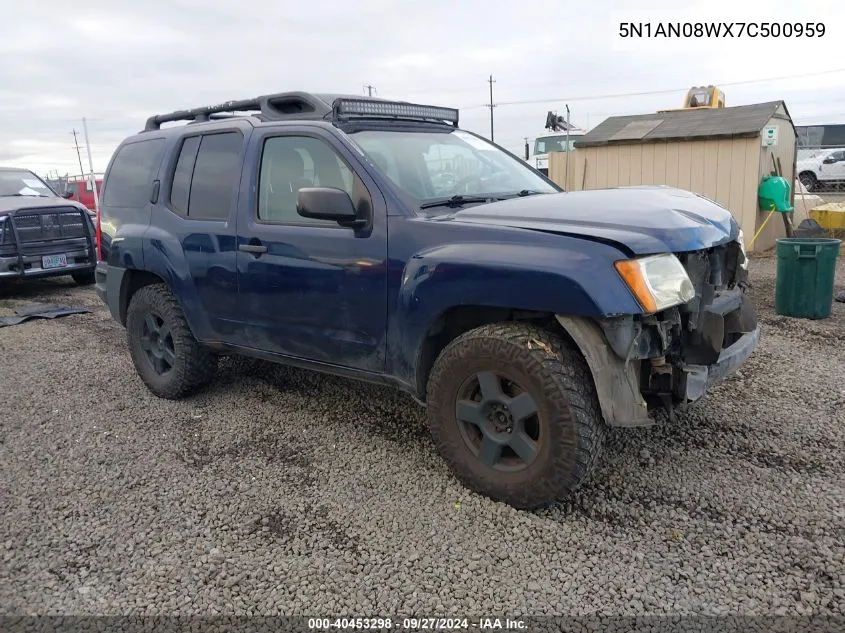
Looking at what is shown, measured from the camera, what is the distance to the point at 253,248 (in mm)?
3873

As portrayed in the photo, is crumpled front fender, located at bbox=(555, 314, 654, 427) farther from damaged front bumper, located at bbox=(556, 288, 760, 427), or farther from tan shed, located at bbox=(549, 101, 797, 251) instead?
tan shed, located at bbox=(549, 101, 797, 251)

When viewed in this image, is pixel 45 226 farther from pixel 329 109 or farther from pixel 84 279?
pixel 329 109

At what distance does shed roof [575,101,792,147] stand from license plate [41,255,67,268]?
8.69 meters

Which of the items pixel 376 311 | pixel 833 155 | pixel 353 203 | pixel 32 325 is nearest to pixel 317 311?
pixel 376 311

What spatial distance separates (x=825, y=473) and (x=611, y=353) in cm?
149

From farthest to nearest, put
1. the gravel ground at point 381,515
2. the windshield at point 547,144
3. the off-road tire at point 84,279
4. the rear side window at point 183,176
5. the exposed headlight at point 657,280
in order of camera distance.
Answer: the windshield at point 547,144
the off-road tire at point 84,279
the rear side window at point 183,176
the exposed headlight at point 657,280
the gravel ground at point 381,515

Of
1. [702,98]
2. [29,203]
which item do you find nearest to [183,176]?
[29,203]

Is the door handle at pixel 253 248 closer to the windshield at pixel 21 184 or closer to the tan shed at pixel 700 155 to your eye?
the windshield at pixel 21 184

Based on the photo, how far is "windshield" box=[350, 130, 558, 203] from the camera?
3596 mm

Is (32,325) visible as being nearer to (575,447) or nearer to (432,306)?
(432,306)

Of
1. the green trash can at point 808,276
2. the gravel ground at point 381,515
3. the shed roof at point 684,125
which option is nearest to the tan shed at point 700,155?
the shed roof at point 684,125

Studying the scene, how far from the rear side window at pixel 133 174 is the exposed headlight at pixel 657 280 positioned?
3449 mm

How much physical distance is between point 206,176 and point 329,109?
3.35 feet

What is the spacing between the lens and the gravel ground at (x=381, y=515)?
2586 millimetres
